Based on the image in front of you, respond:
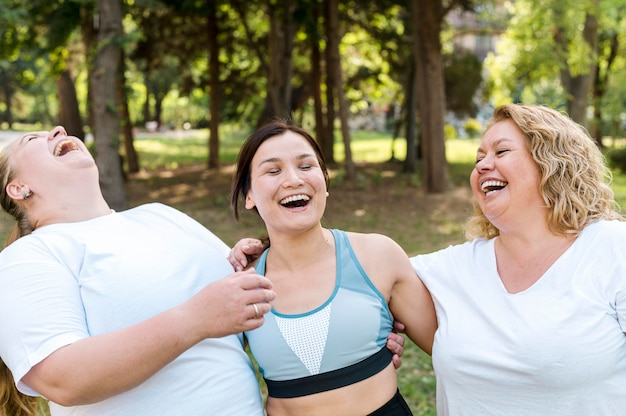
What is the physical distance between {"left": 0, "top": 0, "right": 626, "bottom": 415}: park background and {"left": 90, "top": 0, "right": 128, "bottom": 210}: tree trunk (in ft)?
0.07

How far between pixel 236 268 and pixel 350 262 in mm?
504

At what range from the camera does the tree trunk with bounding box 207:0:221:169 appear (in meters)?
19.0

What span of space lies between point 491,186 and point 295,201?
78 centimetres

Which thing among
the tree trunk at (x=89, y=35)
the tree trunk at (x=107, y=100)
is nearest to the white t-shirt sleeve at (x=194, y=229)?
the tree trunk at (x=107, y=100)

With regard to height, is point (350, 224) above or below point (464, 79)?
below

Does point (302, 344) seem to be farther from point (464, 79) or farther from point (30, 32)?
point (464, 79)

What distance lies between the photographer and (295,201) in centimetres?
247

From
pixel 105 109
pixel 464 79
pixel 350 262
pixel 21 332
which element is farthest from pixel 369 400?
pixel 464 79

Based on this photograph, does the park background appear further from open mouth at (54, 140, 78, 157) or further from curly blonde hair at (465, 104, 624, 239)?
open mouth at (54, 140, 78, 157)

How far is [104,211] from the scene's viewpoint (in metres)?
2.57

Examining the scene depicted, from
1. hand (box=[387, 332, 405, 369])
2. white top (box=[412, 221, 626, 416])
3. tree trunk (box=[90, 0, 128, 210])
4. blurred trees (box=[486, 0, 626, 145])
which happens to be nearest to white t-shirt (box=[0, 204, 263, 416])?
hand (box=[387, 332, 405, 369])

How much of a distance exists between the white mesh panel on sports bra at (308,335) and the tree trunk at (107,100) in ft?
35.2

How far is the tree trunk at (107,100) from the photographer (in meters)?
12.1

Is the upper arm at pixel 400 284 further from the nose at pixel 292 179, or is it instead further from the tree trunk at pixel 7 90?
the tree trunk at pixel 7 90
